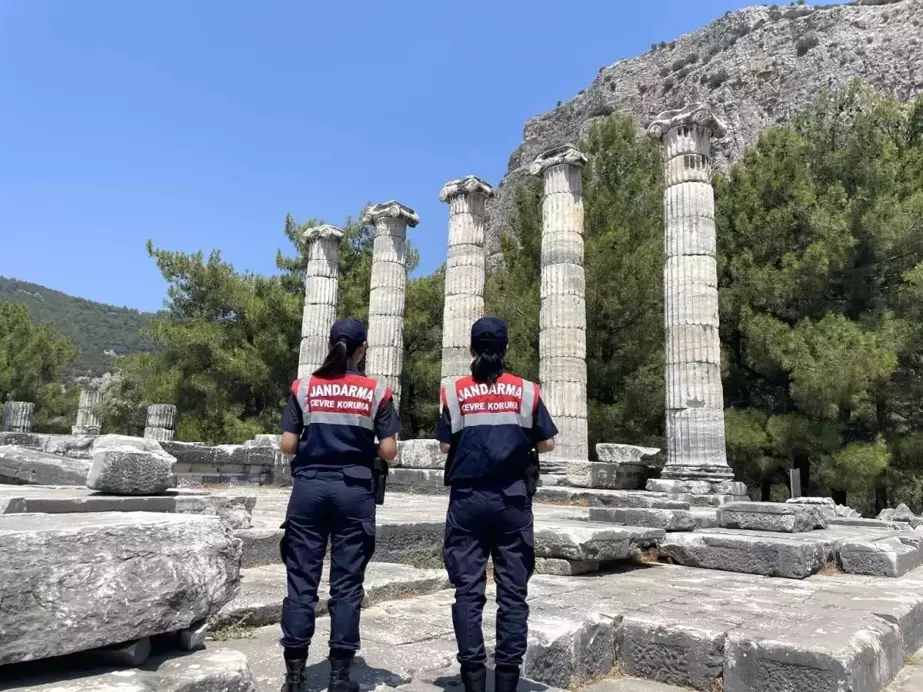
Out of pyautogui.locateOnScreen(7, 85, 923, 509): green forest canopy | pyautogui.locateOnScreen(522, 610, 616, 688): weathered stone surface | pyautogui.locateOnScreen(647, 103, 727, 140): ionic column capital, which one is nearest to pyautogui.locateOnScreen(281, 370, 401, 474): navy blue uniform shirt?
pyautogui.locateOnScreen(522, 610, 616, 688): weathered stone surface

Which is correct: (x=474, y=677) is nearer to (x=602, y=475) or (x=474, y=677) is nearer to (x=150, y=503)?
(x=150, y=503)

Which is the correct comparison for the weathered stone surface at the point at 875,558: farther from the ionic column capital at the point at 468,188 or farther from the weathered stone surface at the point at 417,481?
the ionic column capital at the point at 468,188

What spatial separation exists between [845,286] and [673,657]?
1509cm

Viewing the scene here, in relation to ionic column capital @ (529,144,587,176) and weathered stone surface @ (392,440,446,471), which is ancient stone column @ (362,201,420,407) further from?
ionic column capital @ (529,144,587,176)

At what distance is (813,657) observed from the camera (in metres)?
3.10

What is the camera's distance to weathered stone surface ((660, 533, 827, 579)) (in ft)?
19.9

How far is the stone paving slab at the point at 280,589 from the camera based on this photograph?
3705 mm

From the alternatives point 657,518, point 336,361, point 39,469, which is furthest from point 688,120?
point 336,361

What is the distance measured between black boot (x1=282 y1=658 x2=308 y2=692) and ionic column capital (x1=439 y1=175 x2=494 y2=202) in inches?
631

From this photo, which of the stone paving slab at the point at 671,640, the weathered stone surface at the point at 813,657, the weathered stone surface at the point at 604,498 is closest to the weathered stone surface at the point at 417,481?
the weathered stone surface at the point at 604,498

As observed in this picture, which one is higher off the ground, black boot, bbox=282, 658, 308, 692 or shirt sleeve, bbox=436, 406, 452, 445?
shirt sleeve, bbox=436, 406, 452, 445

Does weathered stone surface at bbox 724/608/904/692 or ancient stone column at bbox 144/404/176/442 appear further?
ancient stone column at bbox 144/404/176/442

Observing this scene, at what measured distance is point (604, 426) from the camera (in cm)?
1822

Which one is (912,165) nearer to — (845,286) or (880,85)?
(845,286)
